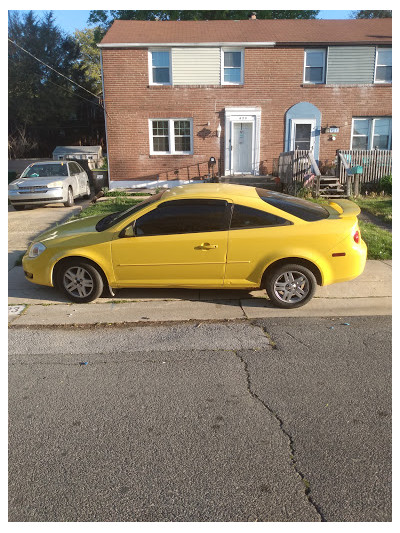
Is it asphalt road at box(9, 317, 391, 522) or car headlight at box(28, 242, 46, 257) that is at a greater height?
car headlight at box(28, 242, 46, 257)

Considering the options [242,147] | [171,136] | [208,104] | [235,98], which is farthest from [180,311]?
[235,98]

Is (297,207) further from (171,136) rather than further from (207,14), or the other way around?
(207,14)

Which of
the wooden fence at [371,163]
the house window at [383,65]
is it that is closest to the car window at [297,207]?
the wooden fence at [371,163]

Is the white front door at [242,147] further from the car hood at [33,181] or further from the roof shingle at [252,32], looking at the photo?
the car hood at [33,181]

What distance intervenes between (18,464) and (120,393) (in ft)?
3.31

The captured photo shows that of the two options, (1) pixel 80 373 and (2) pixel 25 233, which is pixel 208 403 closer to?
(1) pixel 80 373

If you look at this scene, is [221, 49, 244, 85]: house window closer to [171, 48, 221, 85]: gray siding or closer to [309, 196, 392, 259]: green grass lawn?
[171, 48, 221, 85]: gray siding

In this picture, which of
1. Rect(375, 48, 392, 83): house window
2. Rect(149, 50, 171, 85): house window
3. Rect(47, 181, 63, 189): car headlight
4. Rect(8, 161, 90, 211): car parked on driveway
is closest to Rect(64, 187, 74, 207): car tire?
Rect(8, 161, 90, 211): car parked on driveway

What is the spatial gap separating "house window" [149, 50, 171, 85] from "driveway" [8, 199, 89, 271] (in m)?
7.01

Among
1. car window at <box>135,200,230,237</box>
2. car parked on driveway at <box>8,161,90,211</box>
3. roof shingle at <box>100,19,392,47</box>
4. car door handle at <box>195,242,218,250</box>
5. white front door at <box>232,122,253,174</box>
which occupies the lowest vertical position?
car door handle at <box>195,242,218,250</box>

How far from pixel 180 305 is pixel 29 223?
7660 mm

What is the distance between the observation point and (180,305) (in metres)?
5.87

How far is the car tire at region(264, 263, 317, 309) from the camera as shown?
18.4 ft

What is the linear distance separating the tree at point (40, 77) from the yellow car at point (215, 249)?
33161 millimetres
